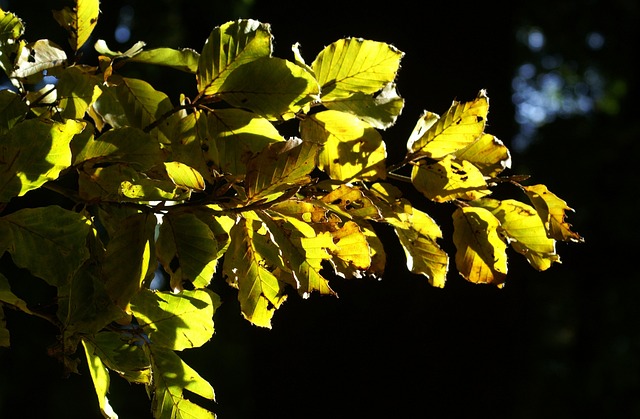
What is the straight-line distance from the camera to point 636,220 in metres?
6.57

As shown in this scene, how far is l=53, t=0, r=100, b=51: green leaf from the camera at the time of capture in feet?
2.01

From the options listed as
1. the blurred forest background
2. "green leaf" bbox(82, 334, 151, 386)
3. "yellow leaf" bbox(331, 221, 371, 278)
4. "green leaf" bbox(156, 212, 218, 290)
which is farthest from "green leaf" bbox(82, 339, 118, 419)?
Result: the blurred forest background

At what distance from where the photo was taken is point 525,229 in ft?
2.06

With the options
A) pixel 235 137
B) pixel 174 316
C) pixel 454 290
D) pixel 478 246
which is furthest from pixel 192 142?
pixel 454 290

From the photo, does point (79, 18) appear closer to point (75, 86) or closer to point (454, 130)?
point (75, 86)

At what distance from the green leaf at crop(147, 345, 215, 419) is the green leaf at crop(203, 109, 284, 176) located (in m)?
0.17

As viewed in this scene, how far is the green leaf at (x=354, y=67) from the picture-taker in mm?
617

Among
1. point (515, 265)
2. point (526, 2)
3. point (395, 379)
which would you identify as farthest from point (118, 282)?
point (526, 2)

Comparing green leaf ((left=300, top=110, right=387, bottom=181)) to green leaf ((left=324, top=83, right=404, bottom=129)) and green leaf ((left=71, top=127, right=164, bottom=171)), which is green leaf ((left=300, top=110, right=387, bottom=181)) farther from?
green leaf ((left=71, top=127, right=164, bottom=171))

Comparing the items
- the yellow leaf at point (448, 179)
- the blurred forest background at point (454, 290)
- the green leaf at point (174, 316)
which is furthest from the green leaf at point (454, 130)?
the blurred forest background at point (454, 290)

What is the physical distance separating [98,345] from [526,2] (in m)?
6.49

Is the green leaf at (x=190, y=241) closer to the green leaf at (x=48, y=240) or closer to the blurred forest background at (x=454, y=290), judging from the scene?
the green leaf at (x=48, y=240)

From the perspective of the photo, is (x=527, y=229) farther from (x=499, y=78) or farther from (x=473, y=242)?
(x=499, y=78)

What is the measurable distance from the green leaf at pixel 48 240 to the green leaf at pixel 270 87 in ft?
0.52
